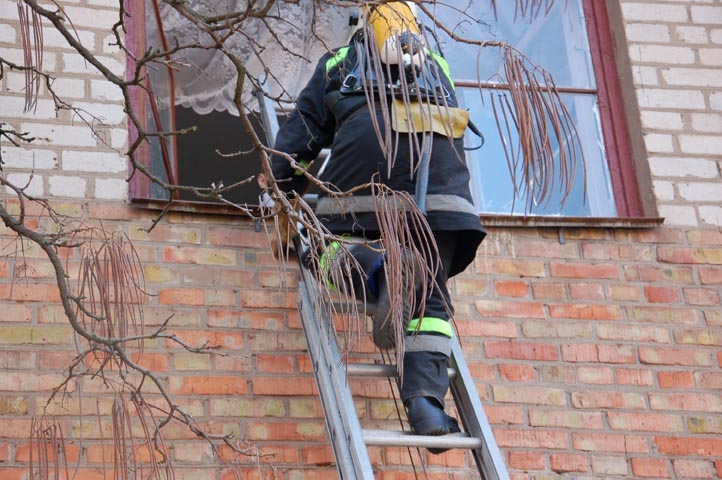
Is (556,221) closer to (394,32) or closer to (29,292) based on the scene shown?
(394,32)

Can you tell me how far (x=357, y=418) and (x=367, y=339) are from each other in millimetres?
904

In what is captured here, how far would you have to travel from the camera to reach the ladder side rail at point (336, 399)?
3.54m

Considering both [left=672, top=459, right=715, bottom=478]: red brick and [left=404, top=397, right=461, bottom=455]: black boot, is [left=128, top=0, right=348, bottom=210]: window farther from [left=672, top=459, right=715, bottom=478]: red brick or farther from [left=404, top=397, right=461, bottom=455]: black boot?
[left=672, top=459, right=715, bottom=478]: red brick

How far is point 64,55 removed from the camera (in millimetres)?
4852

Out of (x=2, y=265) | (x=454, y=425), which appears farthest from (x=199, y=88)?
(x=454, y=425)

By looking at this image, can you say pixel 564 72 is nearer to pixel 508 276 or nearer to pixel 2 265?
pixel 508 276

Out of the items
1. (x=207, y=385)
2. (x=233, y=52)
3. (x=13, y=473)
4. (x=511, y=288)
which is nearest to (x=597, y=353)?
(x=511, y=288)

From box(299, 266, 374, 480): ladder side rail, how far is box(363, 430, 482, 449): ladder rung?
45mm

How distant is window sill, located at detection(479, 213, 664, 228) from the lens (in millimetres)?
4914

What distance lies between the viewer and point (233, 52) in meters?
5.41

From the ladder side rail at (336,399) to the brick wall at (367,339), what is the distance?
1.18 feet

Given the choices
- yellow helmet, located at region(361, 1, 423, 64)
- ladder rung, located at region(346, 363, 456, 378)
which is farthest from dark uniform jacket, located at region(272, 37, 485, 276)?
ladder rung, located at region(346, 363, 456, 378)

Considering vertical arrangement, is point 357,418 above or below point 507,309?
below

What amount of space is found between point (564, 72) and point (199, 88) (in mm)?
1534
